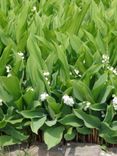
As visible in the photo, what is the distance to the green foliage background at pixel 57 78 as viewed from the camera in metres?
3.27

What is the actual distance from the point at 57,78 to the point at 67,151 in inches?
18.8

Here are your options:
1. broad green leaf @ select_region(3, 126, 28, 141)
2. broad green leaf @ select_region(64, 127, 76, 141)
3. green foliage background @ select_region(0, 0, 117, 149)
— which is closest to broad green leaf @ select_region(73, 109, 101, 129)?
green foliage background @ select_region(0, 0, 117, 149)

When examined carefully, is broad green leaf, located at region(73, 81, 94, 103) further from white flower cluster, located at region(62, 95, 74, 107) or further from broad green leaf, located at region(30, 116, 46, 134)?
broad green leaf, located at region(30, 116, 46, 134)

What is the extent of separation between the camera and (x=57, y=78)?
3371 millimetres

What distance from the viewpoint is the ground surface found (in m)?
3.25

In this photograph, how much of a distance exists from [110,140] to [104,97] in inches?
10.8

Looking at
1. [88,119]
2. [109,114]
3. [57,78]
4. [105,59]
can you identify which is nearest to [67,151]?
[88,119]

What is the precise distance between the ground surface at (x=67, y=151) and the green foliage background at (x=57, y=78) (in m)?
0.07

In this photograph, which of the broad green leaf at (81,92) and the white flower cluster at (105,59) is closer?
the broad green leaf at (81,92)

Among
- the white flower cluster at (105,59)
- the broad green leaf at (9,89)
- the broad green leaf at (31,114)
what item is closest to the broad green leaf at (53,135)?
the broad green leaf at (31,114)

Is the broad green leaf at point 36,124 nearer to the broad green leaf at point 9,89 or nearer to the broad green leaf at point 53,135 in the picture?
the broad green leaf at point 53,135

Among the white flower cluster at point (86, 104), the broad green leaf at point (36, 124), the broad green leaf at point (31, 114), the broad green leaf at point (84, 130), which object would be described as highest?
the white flower cluster at point (86, 104)

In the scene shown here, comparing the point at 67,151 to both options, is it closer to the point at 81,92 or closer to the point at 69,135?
the point at 69,135

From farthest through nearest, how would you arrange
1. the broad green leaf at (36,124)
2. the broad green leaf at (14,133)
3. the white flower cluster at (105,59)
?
the white flower cluster at (105,59) → the broad green leaf at (14,133) → the broad green leaf at (36,124)
